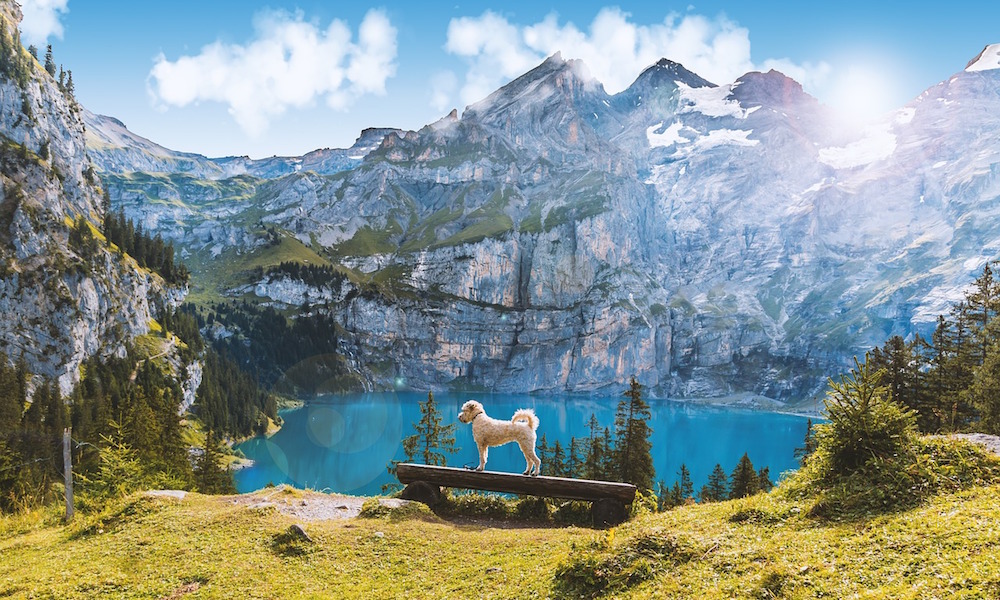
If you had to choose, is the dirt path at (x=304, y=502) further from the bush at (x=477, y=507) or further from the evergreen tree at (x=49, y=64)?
the evergreen tree at (x=49, y=64)

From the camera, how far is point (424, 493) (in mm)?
16594

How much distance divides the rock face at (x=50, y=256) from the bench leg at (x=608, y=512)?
118992 millimetres

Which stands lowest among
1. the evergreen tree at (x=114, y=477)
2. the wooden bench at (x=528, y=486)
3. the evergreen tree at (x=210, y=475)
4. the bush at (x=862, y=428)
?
the evergreen tree at (x=210, y=475)

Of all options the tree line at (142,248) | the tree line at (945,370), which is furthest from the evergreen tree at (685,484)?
the tree line at (142,248)

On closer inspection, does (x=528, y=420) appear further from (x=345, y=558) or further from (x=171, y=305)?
(x=171, y=305)

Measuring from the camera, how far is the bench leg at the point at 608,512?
579 inches

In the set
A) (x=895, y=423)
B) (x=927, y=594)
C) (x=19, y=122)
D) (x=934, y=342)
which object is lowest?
(x=927, y=594)

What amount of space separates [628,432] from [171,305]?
151735mm

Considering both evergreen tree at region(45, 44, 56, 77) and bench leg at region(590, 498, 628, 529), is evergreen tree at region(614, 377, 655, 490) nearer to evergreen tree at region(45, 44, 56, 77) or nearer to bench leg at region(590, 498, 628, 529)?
bench leg at region(590, 498, 628, 529)

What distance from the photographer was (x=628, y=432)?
41.8 meters

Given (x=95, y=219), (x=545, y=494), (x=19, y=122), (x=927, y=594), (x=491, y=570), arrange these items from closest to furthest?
(x=927, y=594) < (x=491, y=570) < (x=545, y=494) < (x=19, y=122) < (x=95, y=219)

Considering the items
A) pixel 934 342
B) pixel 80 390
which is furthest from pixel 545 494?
pixel 80 390

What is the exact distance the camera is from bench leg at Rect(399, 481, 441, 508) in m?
16.5

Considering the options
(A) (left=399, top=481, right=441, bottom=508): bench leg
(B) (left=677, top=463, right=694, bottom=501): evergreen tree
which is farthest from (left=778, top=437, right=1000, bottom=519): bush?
(B) (left=677, top=463, right=694, bottom=501): evergreen tree
